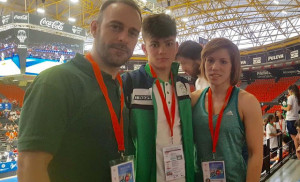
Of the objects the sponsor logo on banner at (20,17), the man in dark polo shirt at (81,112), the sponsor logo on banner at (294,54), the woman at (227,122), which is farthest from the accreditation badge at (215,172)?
the sponsor logo on banner at (294,54)

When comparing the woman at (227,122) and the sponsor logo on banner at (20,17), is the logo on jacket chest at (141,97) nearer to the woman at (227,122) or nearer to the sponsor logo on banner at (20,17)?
the woman at (227,122)

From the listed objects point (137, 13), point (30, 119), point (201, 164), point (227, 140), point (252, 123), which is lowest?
point (201, 164)

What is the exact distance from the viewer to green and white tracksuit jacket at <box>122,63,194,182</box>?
144cm

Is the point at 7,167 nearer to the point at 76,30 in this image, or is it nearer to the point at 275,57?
the point at 76,30

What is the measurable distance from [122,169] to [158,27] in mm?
873

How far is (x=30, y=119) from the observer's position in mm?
867

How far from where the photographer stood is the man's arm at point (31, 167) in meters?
0.86

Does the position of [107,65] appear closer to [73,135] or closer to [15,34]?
[73,135]

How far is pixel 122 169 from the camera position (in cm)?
115

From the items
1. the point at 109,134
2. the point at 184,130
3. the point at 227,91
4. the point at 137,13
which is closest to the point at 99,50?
the point at 137,13

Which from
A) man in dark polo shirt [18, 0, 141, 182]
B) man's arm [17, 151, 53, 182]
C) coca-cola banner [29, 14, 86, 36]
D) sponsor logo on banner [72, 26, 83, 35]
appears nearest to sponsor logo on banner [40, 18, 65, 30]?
coca-cola banner [29, 14, 86, 36]

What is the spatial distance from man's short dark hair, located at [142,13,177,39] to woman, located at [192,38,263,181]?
305mm

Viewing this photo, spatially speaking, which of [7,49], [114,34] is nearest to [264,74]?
[7,49]

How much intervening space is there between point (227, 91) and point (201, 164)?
1.69ft
